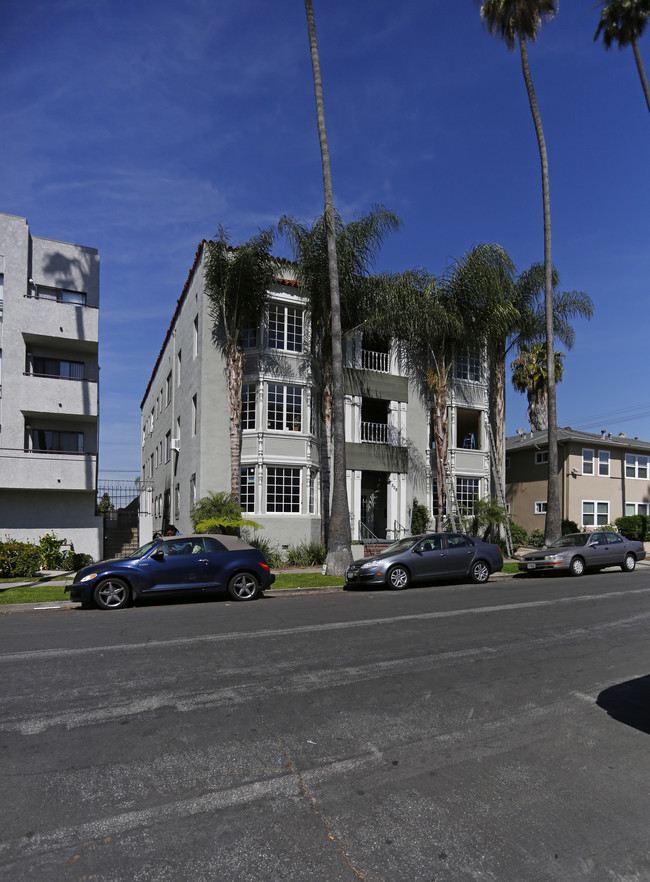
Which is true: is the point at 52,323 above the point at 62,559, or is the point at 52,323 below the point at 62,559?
above

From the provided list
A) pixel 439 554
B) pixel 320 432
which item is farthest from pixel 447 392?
pixel 439 554

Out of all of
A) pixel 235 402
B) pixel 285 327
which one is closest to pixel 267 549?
pixel 235 402

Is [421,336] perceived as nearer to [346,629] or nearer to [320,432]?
[320,432]

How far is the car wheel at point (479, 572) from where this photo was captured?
55.6 ft

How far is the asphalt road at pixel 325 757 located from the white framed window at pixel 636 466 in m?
30.7

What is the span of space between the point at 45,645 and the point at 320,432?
1730 cm

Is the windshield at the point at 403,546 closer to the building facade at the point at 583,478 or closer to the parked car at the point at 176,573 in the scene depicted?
the parked car at the point at 176,573

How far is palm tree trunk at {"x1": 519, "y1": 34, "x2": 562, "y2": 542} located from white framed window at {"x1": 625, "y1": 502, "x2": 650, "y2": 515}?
43.0 feet

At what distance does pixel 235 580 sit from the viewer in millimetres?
13125

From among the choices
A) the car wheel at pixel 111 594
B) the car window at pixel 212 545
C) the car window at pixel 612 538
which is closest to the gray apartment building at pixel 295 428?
the car window at pixel 612 538

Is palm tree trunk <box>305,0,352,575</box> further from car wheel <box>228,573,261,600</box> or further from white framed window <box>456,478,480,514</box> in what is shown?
white framed window <box>456,478,480,514</box>

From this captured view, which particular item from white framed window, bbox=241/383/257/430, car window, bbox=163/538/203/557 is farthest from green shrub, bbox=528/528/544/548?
car window, bbox=163/538/203/557

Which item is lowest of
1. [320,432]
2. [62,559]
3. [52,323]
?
[62,559]

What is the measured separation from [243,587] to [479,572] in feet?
23.7
